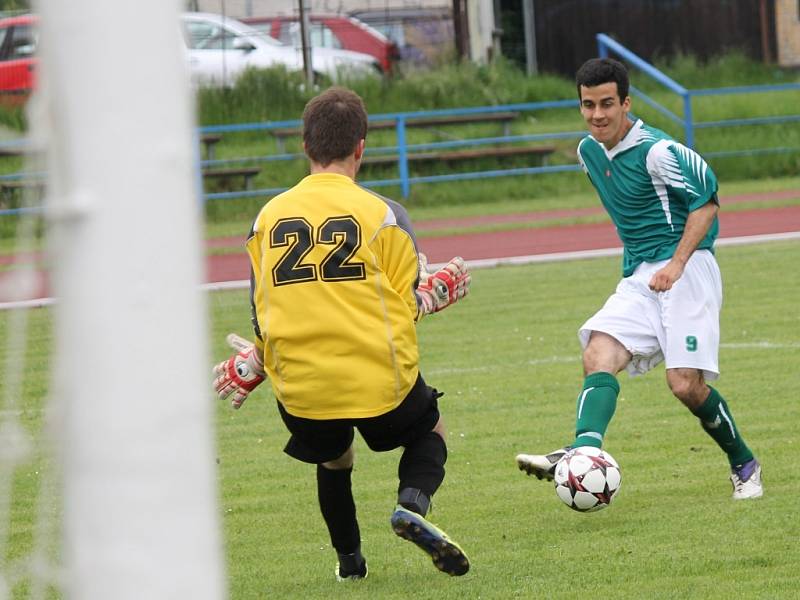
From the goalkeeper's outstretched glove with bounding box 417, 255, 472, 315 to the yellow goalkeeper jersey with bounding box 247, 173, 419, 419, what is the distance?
21 centimetres

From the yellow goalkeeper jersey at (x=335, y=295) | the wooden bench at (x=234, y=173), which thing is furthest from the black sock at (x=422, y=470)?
the wooden bench at (x=234, y=173)

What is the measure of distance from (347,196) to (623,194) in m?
1.89

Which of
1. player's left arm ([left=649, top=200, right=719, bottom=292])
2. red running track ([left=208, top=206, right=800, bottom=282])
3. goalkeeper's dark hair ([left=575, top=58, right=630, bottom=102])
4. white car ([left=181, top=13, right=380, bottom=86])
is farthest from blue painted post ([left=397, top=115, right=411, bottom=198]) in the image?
player's left arm ([left=649, top=200, right=719, bottom=292])

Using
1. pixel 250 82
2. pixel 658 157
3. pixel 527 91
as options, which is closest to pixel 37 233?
pixel 658 157

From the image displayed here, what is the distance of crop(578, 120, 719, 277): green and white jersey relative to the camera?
5.99m

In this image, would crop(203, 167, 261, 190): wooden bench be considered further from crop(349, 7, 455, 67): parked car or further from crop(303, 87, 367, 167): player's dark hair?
crop(303, 87, 367, 167): player's dark hair

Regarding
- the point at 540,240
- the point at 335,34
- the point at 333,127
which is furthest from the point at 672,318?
the point at 335,34

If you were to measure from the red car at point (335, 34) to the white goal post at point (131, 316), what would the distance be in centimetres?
2401

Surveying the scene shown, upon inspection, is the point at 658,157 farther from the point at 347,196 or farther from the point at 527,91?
the point at 527,91

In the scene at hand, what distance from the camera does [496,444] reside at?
739 centimetres

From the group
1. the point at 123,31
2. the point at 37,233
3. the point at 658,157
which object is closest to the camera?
the point at 123,31

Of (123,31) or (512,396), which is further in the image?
(512,396)

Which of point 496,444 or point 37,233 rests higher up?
point 37,233

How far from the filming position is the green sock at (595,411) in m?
5.79
